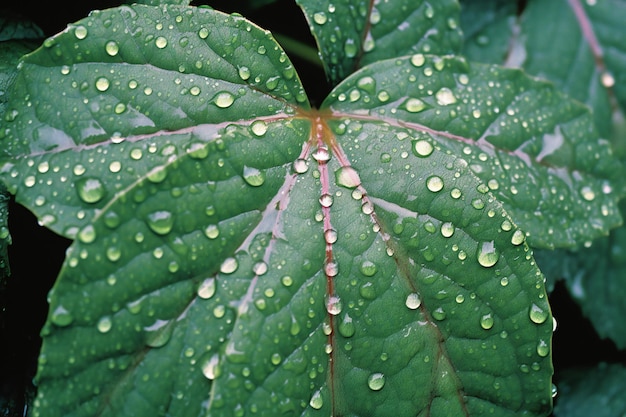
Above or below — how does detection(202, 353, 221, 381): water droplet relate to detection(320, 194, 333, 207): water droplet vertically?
below

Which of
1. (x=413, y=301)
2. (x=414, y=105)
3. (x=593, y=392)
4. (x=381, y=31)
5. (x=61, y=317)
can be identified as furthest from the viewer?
(x=593, y=392)

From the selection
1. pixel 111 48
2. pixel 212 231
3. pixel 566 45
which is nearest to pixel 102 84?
pixel 111 48

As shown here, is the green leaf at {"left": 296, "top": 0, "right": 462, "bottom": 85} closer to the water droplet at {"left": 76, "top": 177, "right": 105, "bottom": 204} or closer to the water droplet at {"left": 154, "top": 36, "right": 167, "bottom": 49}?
the water droplet at {"left": 154, "top": 36, "right": 167, "bottom": 49}

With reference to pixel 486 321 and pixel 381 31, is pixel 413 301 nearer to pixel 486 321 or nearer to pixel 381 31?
pixel 486 321

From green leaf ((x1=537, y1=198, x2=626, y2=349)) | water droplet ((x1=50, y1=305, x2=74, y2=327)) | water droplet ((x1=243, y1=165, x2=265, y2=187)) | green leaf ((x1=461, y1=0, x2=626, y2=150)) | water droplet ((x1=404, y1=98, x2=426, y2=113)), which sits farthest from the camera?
A: green leaf ((x1=461, y1=0, x2=626, y2=150))

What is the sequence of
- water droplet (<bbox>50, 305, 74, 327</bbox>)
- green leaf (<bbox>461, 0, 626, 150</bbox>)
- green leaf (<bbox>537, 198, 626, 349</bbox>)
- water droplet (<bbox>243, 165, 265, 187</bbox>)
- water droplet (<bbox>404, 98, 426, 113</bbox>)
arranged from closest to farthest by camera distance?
water droplet (<bbox>50, 305, 74, 327</bbox>), water droplet (<bbox>243, 165, 265, 187</bbox>), water droplet (<bbox>404, 98, 426, 113</bbox>), green leaf (<bbox>537, 198, 626, 349</bbox>), green leaf (<bbox>461, 0, 626, 150</bbox>)

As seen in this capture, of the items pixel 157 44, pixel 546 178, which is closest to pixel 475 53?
pixel 546 178

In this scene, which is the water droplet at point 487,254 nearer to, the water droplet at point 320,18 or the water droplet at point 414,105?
the water droplet at point 414,105

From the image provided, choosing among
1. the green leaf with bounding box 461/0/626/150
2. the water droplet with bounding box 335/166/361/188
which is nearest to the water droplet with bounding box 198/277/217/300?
the water droplet with bounding box 335/166/361/188
